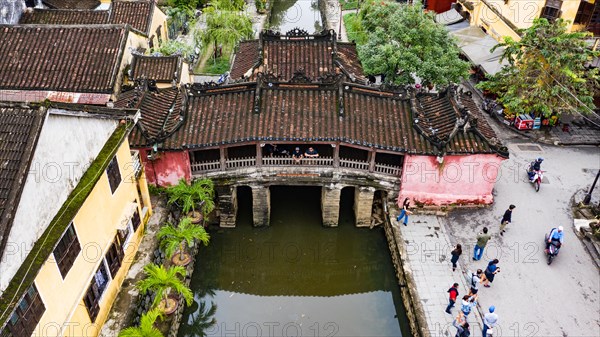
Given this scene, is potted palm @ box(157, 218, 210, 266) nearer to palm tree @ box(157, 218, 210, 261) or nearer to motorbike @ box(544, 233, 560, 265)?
palm tree @ box(157, 218, 210, 261)

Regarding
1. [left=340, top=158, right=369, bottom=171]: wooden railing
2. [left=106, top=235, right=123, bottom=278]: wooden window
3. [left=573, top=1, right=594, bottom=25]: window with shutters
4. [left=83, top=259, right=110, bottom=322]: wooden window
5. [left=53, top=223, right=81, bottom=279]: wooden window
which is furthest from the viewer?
[left=573, top=1, right=594, bottom=25]: window with shutters

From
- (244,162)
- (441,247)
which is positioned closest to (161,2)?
(244,162)

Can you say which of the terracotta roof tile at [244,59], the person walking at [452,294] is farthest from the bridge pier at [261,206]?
the person walking at [452,294]

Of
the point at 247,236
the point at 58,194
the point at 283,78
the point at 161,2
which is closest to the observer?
the point at 58,194

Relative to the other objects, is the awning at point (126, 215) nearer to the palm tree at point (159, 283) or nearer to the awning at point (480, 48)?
the palm tree at point (159, 283)

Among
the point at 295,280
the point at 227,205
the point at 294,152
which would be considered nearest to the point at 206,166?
the point at 227,205

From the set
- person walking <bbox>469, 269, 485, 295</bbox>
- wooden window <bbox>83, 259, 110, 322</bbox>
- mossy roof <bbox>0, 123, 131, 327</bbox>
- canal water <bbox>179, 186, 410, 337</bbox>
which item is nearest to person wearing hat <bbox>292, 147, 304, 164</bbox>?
canal water <bbox>179, 186, 410, 337</bbox>

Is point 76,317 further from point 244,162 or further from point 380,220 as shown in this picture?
point 380,220
